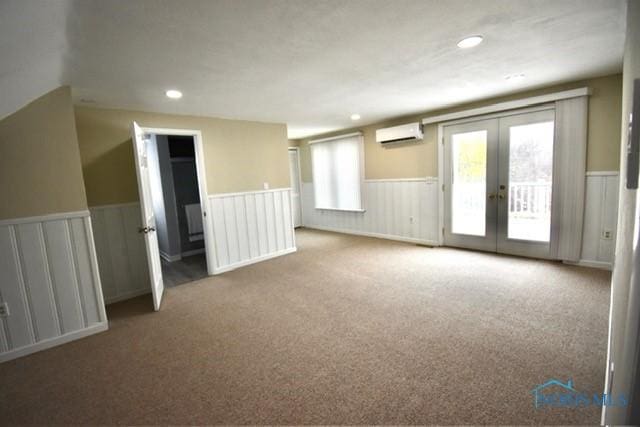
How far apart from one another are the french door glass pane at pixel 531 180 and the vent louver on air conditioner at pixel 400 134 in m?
1.37

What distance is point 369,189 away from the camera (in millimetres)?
6020

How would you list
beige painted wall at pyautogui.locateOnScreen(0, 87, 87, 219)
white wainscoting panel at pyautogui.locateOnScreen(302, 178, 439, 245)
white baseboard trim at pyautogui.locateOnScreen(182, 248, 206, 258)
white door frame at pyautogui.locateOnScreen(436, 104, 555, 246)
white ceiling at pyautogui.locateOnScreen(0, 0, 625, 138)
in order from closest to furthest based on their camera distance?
white ceiling at pyautogui.locateOnScreen(0, 0, 625, 138), beige painted wall at pyautogui.locateOnScreen(0, 87, 87, 219), white door frame at pyautogui.locateOnScreen(436, 104, 555, 246), white wainscoting panel at pyautogui.locateOnScreen(302, 178, 439, 245), white baseboard trim at pyautogui.locateOnScreen(182, 248, 206, 258)

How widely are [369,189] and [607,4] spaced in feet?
14.3

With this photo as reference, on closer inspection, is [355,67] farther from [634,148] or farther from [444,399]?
[444,399]

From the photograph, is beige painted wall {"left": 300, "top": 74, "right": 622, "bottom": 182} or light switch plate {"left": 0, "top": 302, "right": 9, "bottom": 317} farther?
beige painted wall {"left": 300, "top": 74, "right": 622, "bottom": 182}

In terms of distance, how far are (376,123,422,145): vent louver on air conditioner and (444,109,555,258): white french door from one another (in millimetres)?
494

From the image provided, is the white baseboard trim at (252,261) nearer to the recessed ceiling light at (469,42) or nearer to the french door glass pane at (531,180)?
the french door glass pane at (531,180)

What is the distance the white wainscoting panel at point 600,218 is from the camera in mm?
3439

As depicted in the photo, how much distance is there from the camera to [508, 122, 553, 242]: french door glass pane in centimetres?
385

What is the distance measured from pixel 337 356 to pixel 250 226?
9.61ft

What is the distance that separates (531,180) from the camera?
13.1 ft

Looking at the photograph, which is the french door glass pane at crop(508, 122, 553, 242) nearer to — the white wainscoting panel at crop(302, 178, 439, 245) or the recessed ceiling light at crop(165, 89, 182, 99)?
the white wainscoting panel at crop(302, 178, 439, 245)

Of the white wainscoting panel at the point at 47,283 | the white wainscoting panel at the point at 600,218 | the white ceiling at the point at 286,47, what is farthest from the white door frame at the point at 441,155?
the white wainscoting panel at the point at 47,283

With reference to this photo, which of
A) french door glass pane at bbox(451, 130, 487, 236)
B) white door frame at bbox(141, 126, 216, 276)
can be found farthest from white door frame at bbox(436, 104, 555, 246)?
white door frame at bbox(141, 126, 216, 276)
